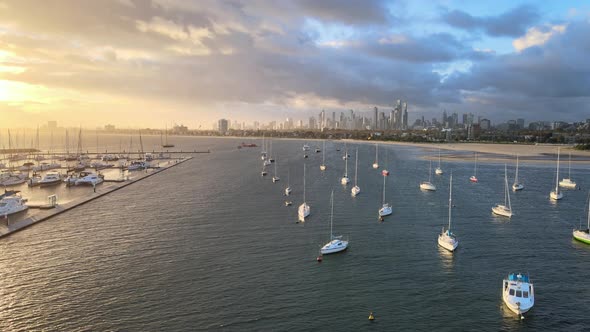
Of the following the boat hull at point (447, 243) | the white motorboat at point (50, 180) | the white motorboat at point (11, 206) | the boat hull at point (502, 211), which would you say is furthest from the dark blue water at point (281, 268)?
the white motorboat at point (50, 180)

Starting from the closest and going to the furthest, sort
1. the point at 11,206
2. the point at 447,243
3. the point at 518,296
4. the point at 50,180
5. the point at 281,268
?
1. the point at 518,296
2. the point at 281,268
3. the point at 447,243
4. the point at 11,206
5. the point at 50,180

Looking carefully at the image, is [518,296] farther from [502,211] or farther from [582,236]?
[502,211]

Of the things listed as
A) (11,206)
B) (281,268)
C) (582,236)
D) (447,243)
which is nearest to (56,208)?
(11,206)

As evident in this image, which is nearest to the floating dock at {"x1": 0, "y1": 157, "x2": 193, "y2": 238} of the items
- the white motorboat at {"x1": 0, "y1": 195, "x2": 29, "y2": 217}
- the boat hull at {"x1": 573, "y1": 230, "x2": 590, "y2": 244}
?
the white motorboat at {"x1": 0, "y1": 195, "x2": 29, "y2": 217}

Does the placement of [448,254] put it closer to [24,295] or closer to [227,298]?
[227,298]

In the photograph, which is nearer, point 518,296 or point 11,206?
point 518,296

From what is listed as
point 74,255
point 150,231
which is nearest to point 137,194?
point 150,231
